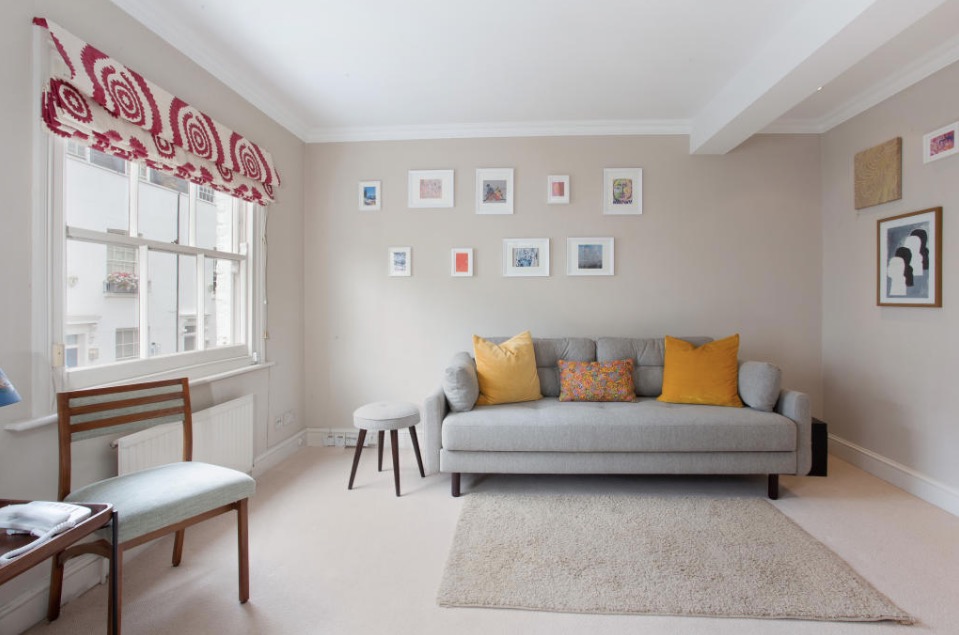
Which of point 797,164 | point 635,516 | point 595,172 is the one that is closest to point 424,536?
point 635,516

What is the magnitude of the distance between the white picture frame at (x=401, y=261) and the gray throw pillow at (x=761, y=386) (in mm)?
2571

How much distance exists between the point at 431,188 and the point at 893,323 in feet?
11.1

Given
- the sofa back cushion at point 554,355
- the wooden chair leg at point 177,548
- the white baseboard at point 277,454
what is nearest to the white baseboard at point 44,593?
the wooden chair leg at point 177,548

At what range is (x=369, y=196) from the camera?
3625 mm

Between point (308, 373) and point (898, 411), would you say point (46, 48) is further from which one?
point (898, 411)

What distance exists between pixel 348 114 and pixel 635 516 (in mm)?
3399

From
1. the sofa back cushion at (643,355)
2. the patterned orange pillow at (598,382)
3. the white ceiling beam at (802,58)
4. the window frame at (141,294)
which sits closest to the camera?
the window frame at (141,294)

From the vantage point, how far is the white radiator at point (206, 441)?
6.56ft

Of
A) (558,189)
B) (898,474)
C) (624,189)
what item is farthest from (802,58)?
(898,474)

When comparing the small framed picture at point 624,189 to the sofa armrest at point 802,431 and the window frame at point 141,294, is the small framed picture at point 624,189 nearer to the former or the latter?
the sofa armrest at point 802,431

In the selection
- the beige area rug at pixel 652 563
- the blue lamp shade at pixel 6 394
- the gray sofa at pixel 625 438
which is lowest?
the beige area rug at pixel 652 563

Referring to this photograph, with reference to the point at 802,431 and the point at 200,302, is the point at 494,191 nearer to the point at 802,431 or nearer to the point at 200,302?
the point at 200,302

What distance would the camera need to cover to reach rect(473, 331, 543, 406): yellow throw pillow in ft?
9.75

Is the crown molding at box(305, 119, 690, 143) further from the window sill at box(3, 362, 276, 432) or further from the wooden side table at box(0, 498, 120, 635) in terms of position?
the wooden side table at box(0, 498, 120, 635)
